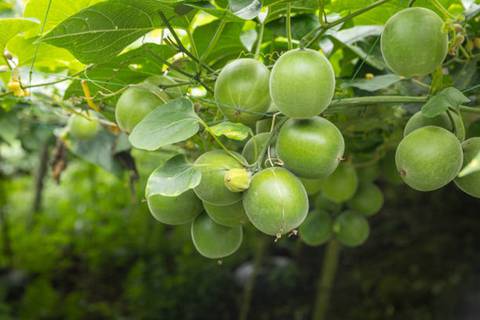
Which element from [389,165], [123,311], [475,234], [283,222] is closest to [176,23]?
[283,222]

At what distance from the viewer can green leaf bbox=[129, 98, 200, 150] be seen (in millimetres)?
615

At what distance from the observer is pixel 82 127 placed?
4.10 ft

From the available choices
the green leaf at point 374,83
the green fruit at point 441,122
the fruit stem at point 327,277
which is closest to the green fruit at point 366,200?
the green leaf at point 374,83

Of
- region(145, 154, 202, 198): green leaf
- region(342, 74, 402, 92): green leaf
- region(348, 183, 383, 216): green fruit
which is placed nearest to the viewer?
region(145, 154, 202, 198): green leaf

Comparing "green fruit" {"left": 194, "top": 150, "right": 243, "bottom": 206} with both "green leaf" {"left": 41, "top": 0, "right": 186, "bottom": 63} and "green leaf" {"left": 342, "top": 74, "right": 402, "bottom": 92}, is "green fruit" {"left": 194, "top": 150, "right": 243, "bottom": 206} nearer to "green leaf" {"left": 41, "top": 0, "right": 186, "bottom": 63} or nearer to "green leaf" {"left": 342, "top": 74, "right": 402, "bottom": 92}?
"green leaf" {"left": 41, "top": 0, "right": 186, "bottom": 63}

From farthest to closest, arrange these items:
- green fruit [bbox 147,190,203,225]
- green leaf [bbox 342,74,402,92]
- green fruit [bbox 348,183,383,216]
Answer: green fruit [bbox 348,183,383,216] < green leaf [bbox 342,74,402,92] < green fruit [bbox 147,190,203,225]

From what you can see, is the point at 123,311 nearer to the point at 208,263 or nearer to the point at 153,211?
the point at 208,263

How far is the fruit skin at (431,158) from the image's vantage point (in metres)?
0.64

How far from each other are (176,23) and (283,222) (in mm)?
356

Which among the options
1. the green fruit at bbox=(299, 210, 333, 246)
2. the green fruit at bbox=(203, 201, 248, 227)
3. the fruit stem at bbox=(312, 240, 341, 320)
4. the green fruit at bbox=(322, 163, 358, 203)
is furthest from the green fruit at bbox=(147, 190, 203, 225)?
the fruit stem at bbox=(312, 240, 341, 320)

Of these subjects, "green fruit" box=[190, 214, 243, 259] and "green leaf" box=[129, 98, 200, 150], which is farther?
"green fruit" box=[190, 214, 243, 259]

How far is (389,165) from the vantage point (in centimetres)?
117

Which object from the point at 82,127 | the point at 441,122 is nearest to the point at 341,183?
the point at 441,122

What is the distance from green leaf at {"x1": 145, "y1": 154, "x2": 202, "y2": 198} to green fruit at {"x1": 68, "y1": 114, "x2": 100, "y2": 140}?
659mm
